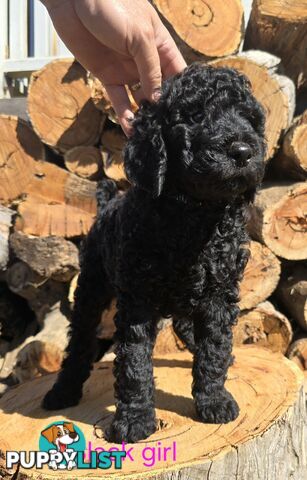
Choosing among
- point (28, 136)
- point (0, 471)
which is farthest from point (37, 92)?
point (0, 471)

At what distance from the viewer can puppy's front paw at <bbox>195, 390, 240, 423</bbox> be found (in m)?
2.37

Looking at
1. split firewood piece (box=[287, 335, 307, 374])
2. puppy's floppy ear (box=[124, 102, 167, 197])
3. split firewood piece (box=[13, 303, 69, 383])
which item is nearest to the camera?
puppy's floppy ear (box=[124, 102, 167, 197])

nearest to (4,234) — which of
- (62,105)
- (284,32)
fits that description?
(62,105)

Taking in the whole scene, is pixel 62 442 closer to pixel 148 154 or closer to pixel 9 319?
pixel 148 154

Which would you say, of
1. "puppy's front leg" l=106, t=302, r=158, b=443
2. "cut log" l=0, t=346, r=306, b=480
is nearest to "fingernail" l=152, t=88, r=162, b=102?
"puppy's front leg" l=106, t=302, r=158, b=443

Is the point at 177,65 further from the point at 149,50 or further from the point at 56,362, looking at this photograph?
the point at 56,362

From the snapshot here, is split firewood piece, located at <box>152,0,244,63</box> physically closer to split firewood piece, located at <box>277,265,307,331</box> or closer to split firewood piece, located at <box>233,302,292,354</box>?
split firewood piece, located at <box>277,265,307,331</box>

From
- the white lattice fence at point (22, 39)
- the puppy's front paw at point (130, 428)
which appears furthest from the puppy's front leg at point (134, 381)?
the white lattice fence at point (22, 39)

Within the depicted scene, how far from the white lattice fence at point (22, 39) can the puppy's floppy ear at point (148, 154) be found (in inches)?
139

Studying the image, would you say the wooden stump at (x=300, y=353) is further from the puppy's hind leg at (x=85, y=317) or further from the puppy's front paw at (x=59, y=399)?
the puppy's front paw at (x=59, y=399)

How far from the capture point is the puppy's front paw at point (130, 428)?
2.27 meters

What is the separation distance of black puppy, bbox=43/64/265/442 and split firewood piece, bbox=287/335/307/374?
5.18ft

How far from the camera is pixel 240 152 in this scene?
1947 millimetres

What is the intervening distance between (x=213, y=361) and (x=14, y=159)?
2635 mm
